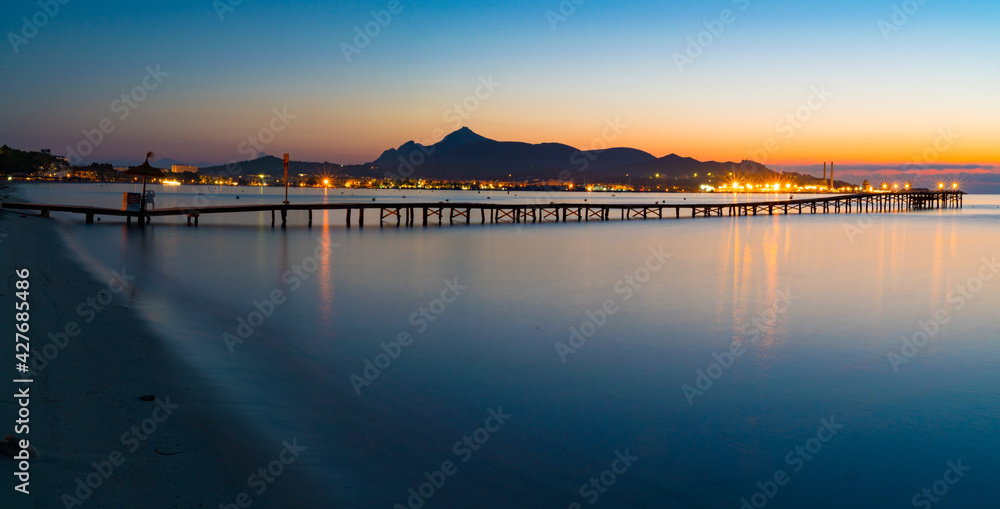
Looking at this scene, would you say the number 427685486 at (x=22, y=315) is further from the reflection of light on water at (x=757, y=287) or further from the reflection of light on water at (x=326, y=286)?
the reflection of light on water at (x=757, y=287)

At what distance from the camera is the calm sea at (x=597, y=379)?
16.9ft

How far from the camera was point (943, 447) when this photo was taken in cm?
609

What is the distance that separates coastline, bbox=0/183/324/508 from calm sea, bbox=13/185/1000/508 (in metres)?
0.29

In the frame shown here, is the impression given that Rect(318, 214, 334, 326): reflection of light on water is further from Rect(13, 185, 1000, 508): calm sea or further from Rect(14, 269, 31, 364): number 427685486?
Rect(14, 269, 31, 364): number 427685486

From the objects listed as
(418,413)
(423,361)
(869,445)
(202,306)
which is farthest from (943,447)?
(202,306)

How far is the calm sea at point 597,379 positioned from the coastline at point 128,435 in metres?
0.29

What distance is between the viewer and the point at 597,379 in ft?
26.5

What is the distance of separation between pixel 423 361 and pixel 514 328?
2.73 meters

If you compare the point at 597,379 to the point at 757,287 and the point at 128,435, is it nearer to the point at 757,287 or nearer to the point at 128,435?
the point at 128,435

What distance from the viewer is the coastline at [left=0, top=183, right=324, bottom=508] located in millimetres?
4062

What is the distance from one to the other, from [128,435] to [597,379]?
5.07 m

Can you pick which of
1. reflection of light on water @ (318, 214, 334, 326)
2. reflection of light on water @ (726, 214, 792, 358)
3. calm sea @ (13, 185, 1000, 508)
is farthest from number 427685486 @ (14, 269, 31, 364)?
reflection of light on water @ (726, 214, 792, 358)

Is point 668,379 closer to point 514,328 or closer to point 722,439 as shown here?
point 722,439

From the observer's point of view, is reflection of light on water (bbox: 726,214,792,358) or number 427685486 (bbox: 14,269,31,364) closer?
number 427685486 (bbox: 14,269,31,364)
